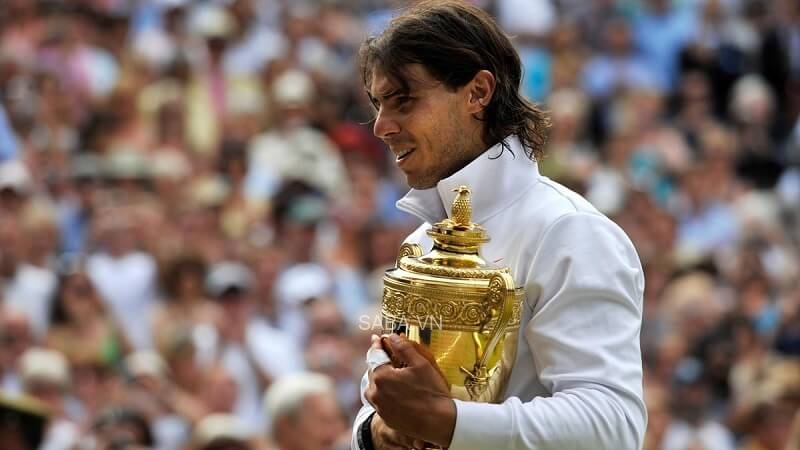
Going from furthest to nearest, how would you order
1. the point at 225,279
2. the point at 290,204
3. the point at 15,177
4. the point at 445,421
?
the point at 290,204 < the point at 15,177 < the point at 225,279 < the point at 445,421

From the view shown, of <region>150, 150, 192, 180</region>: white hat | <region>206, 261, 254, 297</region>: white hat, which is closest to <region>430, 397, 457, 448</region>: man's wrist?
<region>206, 261, 254, 297</region>: white hat

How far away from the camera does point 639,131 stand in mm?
10273

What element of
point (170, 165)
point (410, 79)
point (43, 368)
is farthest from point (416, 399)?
point (170, 165)

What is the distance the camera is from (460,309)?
99.9 inches

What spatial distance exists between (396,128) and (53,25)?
6.87m

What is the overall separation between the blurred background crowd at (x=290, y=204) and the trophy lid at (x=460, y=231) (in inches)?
108

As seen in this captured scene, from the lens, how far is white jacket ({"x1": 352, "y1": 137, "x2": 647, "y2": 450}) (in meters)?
2.47

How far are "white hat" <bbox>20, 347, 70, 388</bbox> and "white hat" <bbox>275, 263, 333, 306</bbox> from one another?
1336mm

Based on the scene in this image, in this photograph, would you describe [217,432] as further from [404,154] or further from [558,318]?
[558,318]

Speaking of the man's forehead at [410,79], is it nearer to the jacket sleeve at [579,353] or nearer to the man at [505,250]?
the man at [505,250]

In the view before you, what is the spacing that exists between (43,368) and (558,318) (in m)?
4.08

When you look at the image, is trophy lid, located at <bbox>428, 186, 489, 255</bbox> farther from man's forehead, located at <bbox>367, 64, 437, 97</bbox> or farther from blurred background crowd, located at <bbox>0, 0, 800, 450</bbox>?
blurred background crowd, located at <bbox>0, 0, 800, 450</bbox>

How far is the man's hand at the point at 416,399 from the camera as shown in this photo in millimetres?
2475

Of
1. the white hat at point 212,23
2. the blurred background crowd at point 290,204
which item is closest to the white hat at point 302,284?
the blurred background crowd at point 290,204
